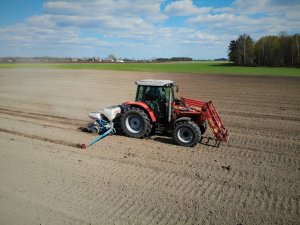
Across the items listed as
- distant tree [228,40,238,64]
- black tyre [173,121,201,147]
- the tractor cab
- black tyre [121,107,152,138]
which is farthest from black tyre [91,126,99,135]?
distant tree [228,40,238,64]

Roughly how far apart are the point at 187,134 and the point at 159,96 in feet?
5.01

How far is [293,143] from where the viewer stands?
924 centimetres

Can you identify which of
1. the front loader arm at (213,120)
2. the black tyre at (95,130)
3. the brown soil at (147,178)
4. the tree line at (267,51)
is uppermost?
the tree line at (267,51)

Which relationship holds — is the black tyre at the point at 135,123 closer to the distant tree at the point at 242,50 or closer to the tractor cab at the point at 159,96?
the tractor cab at the point at 159,96

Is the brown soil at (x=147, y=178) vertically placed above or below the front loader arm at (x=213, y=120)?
below

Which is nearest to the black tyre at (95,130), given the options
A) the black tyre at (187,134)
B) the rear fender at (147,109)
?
the rear fender at (147,109)

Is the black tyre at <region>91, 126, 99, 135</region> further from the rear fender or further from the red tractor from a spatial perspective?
the rear fender

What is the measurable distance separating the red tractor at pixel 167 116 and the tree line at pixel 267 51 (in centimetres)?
5547

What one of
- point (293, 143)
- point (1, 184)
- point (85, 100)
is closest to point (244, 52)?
point (85, 100)

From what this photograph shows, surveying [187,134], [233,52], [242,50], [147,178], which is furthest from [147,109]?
[233,52]

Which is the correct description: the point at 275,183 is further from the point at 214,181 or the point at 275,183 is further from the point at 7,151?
the point at 7,151

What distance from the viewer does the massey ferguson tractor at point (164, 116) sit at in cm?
869

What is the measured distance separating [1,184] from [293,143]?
27.5 ft

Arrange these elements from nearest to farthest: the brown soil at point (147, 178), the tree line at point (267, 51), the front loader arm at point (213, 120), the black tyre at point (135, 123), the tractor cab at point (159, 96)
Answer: the brown soil at point (147, 178) → the front loader arm at point (213, 120) → the tractor cab at point (159, 96) → the black tyre at point (135, 123) → the tree line at point (267, 51)
